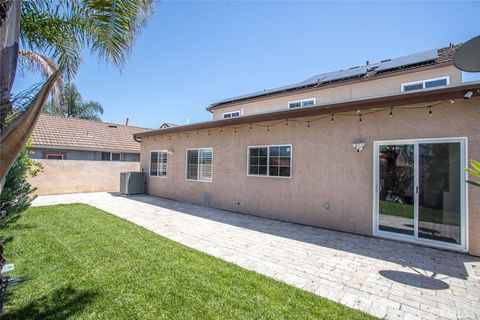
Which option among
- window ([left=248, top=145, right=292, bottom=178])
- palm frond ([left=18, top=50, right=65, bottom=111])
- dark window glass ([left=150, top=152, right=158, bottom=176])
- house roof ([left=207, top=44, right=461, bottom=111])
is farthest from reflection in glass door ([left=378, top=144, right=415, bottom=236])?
dark window glass ([left=150, top=152, right=158, bottom=176])

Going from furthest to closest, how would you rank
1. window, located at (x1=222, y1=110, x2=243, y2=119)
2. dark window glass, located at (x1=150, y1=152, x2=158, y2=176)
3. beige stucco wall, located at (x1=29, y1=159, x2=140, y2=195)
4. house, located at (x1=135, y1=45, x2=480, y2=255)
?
window, located at (x1=222, y1=110, x2=243, y2=119), dark window glass, located at (x1=150, y1=152, x2=158, y2=176), beige stucco wall, located at (x1=29, y1=159, x2=140, y2=195), house, located at (x1=135, y1=45, x2=480, y2=255)

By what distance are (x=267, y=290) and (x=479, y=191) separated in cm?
530

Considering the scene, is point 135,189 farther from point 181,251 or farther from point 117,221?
point 181,251

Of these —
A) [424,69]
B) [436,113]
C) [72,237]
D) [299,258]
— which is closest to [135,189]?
[72,237]

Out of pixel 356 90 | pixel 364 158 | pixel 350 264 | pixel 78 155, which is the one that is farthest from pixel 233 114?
pixel 350 264

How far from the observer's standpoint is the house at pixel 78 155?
1388cm

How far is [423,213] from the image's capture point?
5.91m

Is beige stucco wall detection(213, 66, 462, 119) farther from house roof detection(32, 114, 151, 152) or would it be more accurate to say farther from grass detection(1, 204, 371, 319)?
house roof detection(32, 114, 151, 152)

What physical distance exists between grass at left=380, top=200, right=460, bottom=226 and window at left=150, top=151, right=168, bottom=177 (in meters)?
10.8

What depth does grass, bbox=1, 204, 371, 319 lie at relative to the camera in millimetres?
3049

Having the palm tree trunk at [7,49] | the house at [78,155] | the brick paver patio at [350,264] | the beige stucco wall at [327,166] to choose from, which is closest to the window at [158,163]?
the house at [78,155]

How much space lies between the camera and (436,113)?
5801 mm

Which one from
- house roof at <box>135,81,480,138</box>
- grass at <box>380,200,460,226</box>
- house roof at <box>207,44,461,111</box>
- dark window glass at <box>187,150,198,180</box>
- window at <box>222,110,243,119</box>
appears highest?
house roof at <box>207,44,461,111</box>

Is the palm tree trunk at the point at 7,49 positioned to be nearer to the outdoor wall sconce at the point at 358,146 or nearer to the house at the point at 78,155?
the outdoor wall sconce at the point at 358,146
